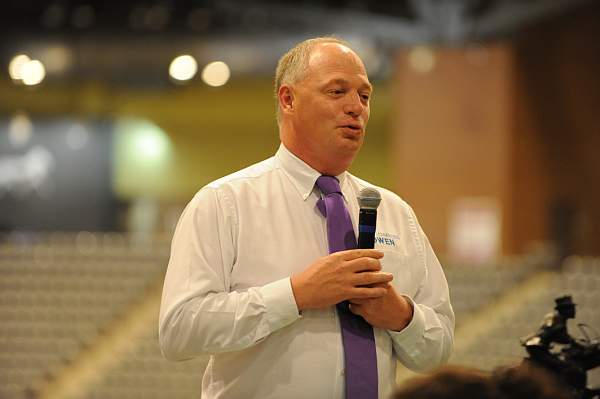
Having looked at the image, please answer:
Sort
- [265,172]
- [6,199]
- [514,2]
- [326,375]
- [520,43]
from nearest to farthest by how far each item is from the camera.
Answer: [326,375] < [265,172] < [514,2] < [520,43] < [6,199]

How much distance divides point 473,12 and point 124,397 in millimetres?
6332

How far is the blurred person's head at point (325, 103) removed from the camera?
196 centimetres

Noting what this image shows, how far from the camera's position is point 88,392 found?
9.55 meters

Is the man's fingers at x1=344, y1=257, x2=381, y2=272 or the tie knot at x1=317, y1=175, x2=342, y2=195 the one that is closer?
the man's fingers at x1=344, y1=257, x2=381, y2=272

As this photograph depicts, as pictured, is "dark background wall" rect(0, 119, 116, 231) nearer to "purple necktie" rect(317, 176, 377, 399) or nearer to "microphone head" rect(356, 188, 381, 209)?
"purple necktie" rect(317, 176, 377, 399)

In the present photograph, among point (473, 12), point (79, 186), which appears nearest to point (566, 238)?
point (473, 12)

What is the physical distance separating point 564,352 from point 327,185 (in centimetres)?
64

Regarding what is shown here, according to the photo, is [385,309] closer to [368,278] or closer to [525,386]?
[368,278]

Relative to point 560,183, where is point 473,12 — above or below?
above

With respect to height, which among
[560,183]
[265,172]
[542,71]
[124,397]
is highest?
[542,71]

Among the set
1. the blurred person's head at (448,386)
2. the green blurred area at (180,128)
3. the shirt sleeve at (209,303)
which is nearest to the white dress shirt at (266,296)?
the shirt sleeve at (209,303)

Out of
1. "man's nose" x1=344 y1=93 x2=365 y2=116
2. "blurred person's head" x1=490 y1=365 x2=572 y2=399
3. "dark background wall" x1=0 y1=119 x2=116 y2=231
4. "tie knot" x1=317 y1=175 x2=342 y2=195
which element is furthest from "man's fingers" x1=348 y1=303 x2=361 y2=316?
"dark background wall" x1=0 y1=119 x2=116 y2=231

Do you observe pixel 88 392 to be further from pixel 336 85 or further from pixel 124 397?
pixel 336 85

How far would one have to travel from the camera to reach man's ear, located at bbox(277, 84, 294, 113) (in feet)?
6.63
